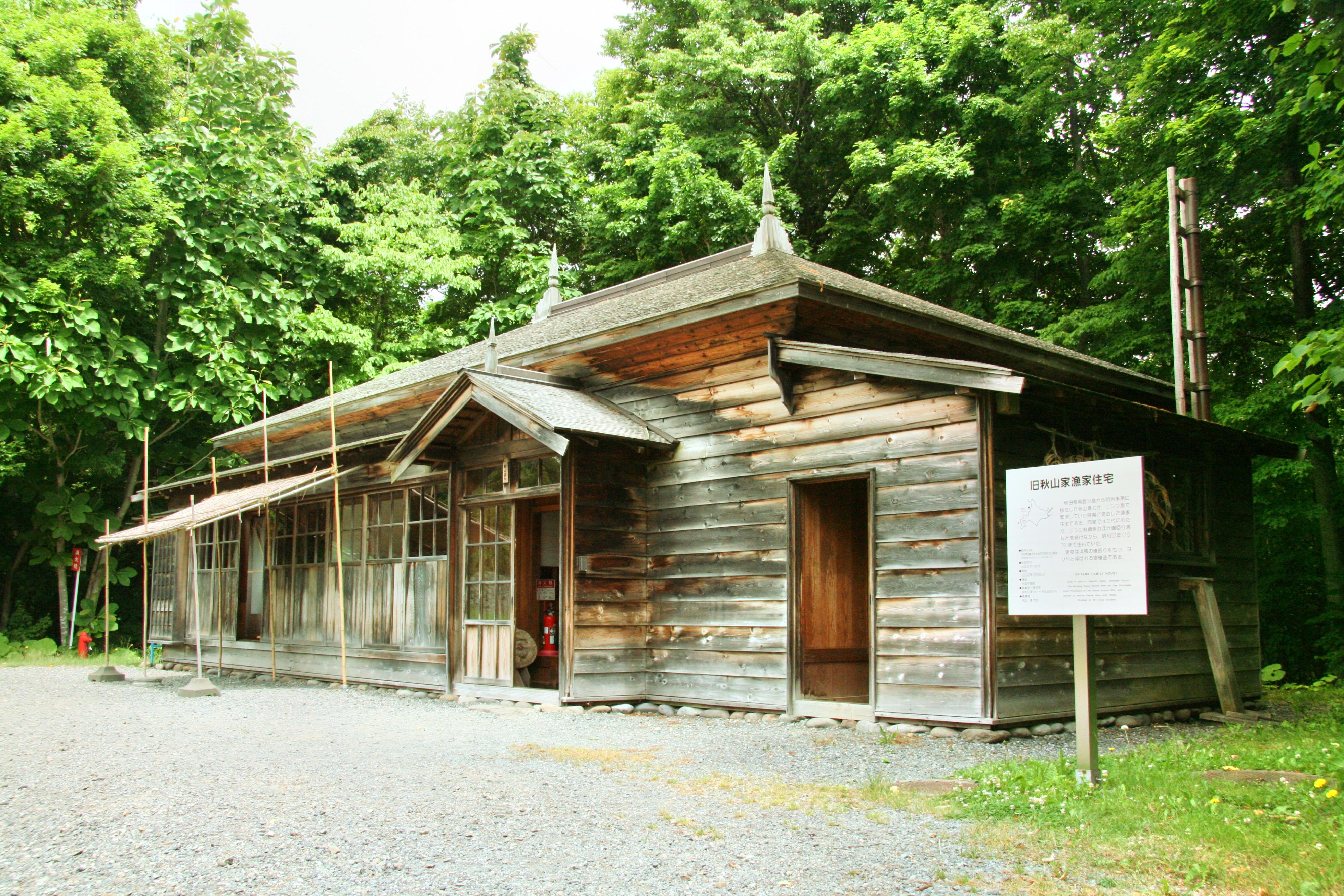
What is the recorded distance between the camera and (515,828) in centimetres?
465

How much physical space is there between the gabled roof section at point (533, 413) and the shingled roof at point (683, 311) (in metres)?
0.61

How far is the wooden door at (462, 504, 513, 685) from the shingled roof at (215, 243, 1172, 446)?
1726mm

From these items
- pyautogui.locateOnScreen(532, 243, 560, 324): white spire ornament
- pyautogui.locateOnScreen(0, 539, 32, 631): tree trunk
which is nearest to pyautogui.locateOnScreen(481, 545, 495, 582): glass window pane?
pyautogui.locateOnScreen(532, 243, 560, 324): white spire ornament

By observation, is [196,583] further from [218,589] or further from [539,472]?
[218,589]

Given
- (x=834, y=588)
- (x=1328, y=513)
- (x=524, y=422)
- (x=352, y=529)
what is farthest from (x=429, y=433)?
(x=1328, y=513)

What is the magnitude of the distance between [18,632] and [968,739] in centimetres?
1995

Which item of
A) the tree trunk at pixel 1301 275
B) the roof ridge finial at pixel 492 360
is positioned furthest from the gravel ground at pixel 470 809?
the tree trunk at pixel 1301 275

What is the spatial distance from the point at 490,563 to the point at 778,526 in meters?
3.40

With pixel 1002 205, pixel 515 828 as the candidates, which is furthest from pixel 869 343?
pixel 1002 205

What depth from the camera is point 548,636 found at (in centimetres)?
1208

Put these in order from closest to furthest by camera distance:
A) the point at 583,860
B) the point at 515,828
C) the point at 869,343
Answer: the point at 583,860, the point at 515,828, the point at 869,343

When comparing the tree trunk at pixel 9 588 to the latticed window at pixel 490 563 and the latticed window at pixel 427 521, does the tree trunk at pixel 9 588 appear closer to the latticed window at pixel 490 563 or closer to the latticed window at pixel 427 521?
the latticed window at pixel 427 521

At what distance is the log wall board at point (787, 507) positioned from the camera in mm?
7699

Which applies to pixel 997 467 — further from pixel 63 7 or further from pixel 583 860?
pixel 63 7
